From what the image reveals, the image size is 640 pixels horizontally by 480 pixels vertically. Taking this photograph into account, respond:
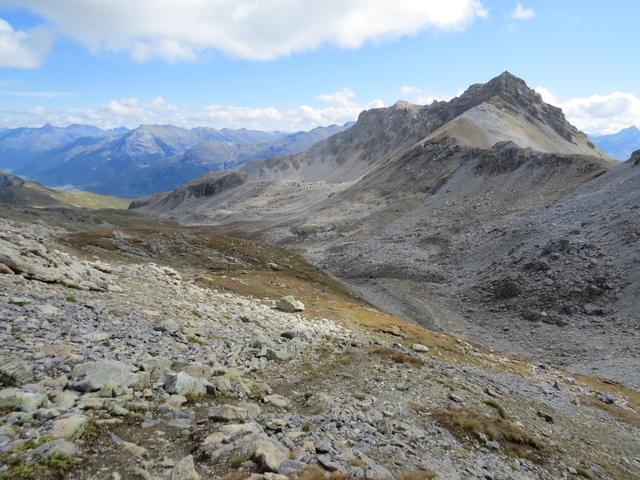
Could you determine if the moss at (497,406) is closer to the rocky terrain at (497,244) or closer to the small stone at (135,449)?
the small stone at (135,449)

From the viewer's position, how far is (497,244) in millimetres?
56094

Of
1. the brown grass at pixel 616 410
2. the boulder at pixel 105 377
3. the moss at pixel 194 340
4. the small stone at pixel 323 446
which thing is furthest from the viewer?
the brown grass at pixel 616 410

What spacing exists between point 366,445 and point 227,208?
551ft

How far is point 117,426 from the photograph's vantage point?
1009 centimetres

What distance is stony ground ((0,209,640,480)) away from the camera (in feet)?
31.1

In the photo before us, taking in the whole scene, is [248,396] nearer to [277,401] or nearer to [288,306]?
[277,401]

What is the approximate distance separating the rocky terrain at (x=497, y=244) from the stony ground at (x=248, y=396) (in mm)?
10995

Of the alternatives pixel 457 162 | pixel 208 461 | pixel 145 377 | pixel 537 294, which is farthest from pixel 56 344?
pixel 457 162

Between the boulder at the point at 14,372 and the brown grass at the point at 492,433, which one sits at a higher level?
the boulder at the point at 14,372

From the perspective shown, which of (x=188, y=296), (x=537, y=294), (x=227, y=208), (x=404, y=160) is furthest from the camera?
(x=227, y=208)

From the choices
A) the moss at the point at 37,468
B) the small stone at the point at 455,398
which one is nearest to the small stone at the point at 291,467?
the moss at the point at 37,468

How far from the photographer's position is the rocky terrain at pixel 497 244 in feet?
126

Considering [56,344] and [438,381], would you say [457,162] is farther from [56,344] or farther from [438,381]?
[56,344]

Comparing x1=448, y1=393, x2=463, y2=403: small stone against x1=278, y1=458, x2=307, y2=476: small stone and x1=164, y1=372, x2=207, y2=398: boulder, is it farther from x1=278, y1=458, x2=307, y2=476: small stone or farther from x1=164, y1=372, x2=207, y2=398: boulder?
x1=164, y1=372, x2=207, y2=398: boulder
